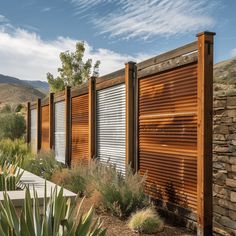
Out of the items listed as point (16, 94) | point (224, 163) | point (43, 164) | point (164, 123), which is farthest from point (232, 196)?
point (16, 94)

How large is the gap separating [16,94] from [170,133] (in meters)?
87.7

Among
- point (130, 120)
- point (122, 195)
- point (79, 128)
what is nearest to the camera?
point (122, 195)

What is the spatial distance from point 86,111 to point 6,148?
16.5 feet

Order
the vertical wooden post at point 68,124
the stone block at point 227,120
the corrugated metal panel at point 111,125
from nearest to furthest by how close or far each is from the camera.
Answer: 1. the stone block at point 227,120
2. the corrugated metal panel at point 111,125
3. the vertical wooden post at point 68,124

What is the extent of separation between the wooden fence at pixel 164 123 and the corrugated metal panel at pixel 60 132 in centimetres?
268

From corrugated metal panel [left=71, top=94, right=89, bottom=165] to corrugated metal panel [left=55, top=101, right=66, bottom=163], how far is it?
1055mm

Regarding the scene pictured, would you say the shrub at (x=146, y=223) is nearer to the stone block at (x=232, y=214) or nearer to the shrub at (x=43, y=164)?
the stone block at (x=232, y=214)

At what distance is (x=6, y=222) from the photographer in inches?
130

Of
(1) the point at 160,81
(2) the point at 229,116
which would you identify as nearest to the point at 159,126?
(1) the point at 160,81

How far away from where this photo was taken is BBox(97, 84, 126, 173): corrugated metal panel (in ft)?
29.2

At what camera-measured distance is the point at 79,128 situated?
12047 mm

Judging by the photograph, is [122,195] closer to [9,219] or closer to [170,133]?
[170,133]

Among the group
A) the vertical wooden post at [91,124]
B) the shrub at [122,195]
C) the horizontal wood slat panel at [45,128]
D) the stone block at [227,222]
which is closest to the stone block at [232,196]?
the stone block at [227,222]

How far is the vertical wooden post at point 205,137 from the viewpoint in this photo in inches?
237
